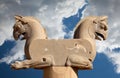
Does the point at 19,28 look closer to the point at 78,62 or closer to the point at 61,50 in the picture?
the point at 61,50

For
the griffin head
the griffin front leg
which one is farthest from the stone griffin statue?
the griffin head

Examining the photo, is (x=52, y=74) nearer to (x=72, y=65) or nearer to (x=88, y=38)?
(x=72, y=65)

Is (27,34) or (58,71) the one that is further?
(27,34)

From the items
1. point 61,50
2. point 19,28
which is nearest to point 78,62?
point 61,50

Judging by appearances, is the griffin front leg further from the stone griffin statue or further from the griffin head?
the griffin head

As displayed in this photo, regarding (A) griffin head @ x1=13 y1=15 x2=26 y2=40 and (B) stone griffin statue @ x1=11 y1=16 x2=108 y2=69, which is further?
(A) griffin head @ x1=13 y1=15 x2=26 y2=40

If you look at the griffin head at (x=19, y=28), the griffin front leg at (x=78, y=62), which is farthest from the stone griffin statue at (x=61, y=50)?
the griffin head at (x=19, y=28)

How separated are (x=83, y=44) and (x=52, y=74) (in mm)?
969

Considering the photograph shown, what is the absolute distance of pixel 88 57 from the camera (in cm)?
770

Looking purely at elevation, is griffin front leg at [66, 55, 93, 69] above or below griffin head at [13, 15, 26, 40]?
below

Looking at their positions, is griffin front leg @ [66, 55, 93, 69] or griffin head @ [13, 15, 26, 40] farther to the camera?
griffin head @ [13, 15, 26, 40]

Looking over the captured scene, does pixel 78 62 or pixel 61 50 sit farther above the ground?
pixel 61 50

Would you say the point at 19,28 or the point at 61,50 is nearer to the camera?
the point at 61,50

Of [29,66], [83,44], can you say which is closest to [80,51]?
[83,44]
